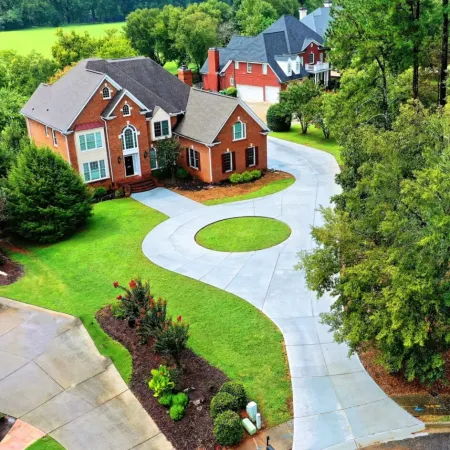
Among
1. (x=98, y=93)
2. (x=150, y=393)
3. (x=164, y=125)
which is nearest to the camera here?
(x=150, y=393)

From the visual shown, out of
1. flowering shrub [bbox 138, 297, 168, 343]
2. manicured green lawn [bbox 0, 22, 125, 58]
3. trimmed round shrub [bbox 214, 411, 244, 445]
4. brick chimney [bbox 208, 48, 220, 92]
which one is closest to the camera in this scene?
trimmed round shrub [bbox 214, 411, 244, 445]

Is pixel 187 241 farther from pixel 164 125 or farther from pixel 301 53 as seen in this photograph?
pixel 301 53

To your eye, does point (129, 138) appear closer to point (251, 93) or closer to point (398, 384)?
point (398, 384)

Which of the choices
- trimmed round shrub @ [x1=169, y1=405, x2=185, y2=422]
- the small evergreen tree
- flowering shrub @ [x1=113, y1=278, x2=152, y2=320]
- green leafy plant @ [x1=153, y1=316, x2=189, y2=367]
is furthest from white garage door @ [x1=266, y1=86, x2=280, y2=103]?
trimmed round shrub @ [x1=169, y1=405, x2=185, y2=422]

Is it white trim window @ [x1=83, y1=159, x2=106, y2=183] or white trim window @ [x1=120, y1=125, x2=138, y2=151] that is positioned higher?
white trim window @ [x1=120, y1=125, x2=138, y2=151]

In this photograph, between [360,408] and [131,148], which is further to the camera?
[131,148]

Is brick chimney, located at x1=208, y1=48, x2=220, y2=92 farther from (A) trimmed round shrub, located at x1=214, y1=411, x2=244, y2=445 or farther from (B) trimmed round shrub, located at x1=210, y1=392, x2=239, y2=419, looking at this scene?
(A) trimmed round shrub, located at x1=214, y1=411, x2=244, y2=445

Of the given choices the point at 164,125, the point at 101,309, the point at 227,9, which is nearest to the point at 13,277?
the point at 101,309

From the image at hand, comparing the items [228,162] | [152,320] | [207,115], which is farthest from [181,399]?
[207,115]
